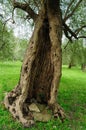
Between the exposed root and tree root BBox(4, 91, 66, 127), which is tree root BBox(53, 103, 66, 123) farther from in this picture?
the exposed root

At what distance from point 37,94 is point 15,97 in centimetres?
120

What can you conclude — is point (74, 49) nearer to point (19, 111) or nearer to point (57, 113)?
point (57, 113)

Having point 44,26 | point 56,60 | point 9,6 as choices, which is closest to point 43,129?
point 56,60

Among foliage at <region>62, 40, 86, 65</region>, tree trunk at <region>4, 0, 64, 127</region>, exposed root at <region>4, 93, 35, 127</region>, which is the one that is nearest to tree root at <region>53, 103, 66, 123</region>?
tree trunk at <region>4, 0, 64, 127</region>

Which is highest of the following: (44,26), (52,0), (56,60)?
(52,0)

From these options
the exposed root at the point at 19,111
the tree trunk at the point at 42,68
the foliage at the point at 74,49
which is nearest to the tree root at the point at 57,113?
the tree trunk at the point at 42,68

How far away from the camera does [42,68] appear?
11.6m

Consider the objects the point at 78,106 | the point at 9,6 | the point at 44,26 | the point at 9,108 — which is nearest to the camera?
the point at 9,108

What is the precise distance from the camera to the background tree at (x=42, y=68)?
34.4 ft

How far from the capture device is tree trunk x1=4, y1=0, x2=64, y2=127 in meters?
10.5

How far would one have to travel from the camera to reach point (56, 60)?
417 inches

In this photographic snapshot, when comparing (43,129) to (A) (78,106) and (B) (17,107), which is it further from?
(A) (78,106)

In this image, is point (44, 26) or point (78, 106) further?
point (78, 106)

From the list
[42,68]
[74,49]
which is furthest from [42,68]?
[74,49]
